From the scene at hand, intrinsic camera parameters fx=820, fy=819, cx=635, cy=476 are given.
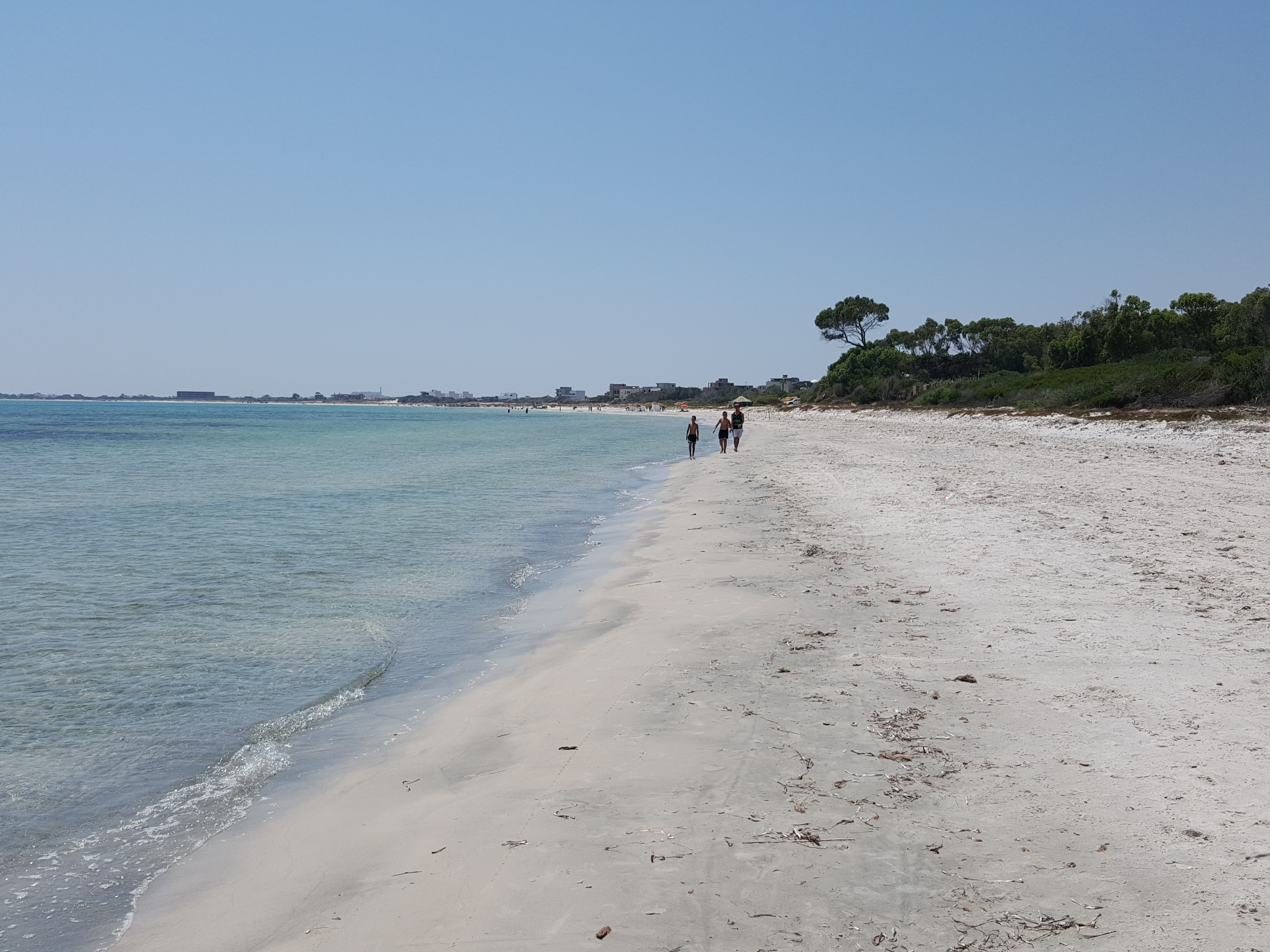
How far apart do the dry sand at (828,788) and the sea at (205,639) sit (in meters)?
0.56

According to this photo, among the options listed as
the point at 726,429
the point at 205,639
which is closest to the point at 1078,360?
the point at 726,429

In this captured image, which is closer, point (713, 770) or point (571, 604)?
point (713, 770)

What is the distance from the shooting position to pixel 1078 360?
59.1 meters

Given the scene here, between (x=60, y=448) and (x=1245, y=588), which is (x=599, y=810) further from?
(x=60, y=448)

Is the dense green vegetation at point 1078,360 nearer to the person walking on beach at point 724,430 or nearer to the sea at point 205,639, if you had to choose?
the person walking on beach at point 724,430

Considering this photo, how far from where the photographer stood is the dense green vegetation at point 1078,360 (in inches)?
1425

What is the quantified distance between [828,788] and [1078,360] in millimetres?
63878

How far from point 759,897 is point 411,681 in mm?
4549

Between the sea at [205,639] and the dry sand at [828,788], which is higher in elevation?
the dry sand at [828,788]

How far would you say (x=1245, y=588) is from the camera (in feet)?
23.8

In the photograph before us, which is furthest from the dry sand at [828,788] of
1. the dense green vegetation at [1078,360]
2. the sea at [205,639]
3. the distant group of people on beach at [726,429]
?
the dense green vegetation at [1078,360]

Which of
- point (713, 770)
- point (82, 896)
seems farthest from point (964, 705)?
point (82, 896)

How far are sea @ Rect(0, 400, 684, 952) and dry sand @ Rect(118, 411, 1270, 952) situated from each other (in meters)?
0.56

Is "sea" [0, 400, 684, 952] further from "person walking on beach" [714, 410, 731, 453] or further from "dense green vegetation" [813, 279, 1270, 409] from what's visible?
"dense green vegetation" [813, 279, 1270, 409]
